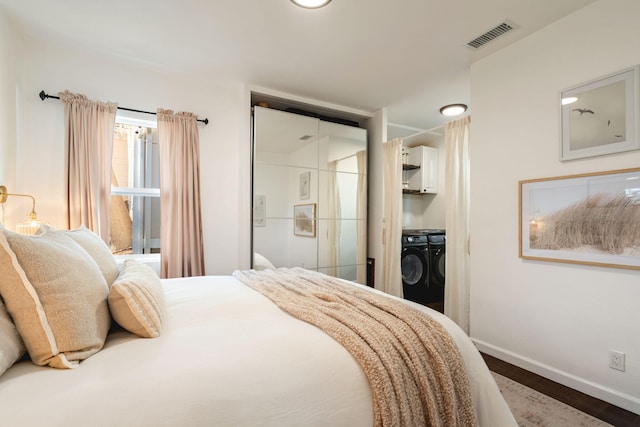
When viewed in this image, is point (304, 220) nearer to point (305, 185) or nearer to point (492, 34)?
point (305, 185)

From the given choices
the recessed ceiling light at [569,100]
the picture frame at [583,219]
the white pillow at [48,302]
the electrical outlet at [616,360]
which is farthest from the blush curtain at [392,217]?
the white pillow at [48,302]

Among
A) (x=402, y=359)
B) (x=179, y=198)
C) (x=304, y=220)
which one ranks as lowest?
(x=402, y=359)

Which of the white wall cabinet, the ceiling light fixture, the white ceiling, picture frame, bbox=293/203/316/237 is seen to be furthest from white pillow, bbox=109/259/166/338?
the white wall cabinet

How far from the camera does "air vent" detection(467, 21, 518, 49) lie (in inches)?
90.0

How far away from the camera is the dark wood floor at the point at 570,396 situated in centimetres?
178

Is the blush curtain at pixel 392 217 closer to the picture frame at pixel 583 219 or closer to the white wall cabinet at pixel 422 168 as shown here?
the white wall cabinet at pixel 422 168

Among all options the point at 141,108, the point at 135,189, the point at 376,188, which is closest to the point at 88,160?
the point at 135,189

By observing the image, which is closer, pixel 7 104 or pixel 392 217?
pixel 7 104

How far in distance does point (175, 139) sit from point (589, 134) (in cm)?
348

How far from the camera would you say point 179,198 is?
3.06 meters

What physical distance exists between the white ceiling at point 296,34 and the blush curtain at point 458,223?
0.65 meters

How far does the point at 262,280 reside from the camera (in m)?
2.09

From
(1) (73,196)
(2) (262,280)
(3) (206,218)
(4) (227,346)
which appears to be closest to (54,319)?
(4) (227,346)

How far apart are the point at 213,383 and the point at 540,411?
202 cm
